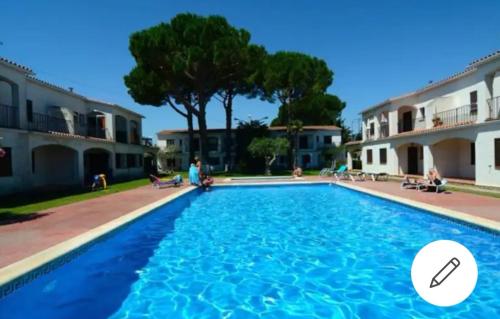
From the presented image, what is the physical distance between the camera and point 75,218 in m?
8.36

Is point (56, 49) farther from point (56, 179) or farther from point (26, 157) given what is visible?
point (56, 179)

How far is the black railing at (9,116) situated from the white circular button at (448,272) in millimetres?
17152

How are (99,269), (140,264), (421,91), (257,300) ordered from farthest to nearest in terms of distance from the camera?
1. (421,91)
2. (140,264)
3. (99,269)
4. (257,300)

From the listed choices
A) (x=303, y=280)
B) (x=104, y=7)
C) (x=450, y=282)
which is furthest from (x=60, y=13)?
(x=450, y=282)

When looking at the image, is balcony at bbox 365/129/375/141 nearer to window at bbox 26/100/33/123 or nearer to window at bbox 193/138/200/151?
window at bbox 193/138/200/151

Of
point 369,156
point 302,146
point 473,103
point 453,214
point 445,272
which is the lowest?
point 453,214

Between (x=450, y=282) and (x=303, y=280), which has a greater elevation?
(x=450, y=282)

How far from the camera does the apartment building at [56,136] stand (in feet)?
45.9

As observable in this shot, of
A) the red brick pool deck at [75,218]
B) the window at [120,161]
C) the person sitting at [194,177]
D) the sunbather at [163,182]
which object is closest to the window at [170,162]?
the window at [120,161]

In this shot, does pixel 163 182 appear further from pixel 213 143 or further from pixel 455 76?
pixel 213 143

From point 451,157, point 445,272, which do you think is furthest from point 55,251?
point 451,157

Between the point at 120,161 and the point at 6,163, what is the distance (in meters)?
12.7

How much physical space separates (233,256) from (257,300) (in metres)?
1.96

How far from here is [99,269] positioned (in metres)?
5.74
